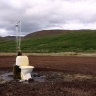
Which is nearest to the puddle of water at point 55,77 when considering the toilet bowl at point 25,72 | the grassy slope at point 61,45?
the toilet bowl at point 25,72

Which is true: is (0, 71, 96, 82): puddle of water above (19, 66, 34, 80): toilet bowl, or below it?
below

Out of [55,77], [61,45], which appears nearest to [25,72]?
[55,77]

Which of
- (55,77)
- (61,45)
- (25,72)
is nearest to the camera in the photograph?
(25,72)

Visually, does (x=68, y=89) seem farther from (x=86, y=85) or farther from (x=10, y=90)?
(x=10, y=90)

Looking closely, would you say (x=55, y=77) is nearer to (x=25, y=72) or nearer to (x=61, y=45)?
(x=25, y=72)

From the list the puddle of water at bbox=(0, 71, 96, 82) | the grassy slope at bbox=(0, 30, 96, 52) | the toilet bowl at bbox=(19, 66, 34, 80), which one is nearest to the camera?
the toilet bowl at bbox=(19, 66, 34, 80)

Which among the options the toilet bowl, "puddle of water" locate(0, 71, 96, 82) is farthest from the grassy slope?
the toilet bowl

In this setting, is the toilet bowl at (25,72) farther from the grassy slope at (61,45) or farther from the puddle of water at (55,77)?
the grassy slope at (61,45)

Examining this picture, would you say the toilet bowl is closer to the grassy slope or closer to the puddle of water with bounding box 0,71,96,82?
the puddle of water with bounding box 0,71,96,82

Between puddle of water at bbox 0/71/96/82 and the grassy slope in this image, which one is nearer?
puddle of water at bbox 0/71/96/82

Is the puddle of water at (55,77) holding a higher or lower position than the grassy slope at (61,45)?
higher

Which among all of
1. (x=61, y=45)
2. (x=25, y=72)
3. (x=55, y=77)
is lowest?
(x=61, y=45)

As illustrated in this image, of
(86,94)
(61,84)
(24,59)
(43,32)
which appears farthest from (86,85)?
(43,32)

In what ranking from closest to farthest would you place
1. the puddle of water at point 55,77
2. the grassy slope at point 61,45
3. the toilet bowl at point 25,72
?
the toilet bowl at point 25,72, the puddle of water at point 55,77, the grassy slope at point 61,45
